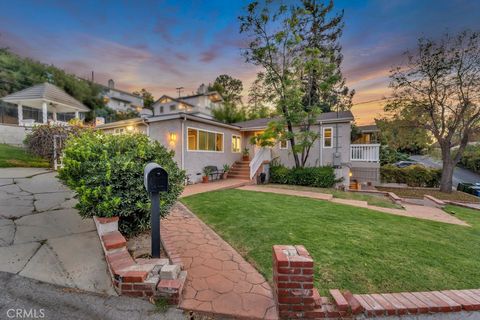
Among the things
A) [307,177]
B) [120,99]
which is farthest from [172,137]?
[120,99]

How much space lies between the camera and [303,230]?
4211mm

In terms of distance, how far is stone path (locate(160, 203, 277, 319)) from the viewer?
6.72 ft

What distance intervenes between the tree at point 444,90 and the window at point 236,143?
10166 millimetres

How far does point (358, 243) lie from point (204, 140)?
9279 mm

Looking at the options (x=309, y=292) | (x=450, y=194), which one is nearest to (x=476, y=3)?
(x=450, y=194)

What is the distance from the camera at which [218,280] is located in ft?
8.29

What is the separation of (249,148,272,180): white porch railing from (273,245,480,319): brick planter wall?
9.73 m

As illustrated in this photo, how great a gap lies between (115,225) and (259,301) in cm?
219

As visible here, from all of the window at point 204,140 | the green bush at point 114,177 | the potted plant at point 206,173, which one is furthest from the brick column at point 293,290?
the potted plant at point 206,173

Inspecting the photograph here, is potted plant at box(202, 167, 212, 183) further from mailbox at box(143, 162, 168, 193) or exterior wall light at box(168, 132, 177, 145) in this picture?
mailbox at box(143, 162, 168, 193)

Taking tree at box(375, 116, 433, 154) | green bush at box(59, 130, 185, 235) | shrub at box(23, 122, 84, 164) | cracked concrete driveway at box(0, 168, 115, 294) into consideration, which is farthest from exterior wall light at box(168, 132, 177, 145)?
tree at box(375, 116, 433, 154)

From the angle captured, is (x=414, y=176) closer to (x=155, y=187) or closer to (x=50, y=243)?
(x=155, y=187)

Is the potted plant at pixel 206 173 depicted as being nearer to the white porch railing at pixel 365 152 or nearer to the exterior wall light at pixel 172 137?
the exterior wall light at pixel 172 137

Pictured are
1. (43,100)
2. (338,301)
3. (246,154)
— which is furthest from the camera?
(246,154)
